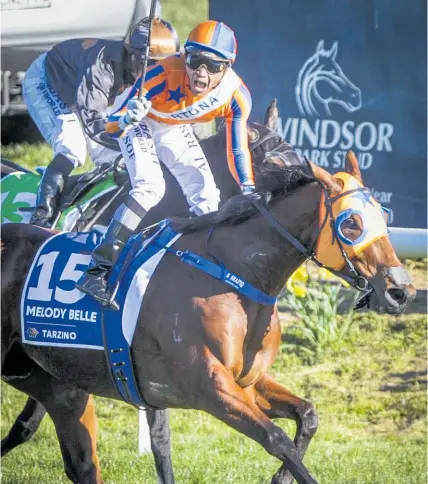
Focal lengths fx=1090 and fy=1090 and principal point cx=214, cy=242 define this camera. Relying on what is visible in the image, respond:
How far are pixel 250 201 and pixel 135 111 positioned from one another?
685 millimetres

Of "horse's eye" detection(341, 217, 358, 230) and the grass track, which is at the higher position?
"horse's eye" detection(341, 217, 358, 230)

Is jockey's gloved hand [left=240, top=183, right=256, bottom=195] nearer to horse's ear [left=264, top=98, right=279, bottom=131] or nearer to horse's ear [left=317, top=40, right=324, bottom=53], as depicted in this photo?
horse's ear [left=264, top=98, right=279, bottom=131]

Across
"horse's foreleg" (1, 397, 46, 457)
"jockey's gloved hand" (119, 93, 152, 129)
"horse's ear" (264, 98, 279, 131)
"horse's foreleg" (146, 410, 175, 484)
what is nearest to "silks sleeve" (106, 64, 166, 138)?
"jockey's gloved hand" (119, 93, 152, 129)

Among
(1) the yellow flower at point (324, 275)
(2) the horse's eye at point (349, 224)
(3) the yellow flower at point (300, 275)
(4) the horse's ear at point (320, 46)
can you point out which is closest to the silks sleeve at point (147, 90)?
(2) the horse's eye at point (349, 224)

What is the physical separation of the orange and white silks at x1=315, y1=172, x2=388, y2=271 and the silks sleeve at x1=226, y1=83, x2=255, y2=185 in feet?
3.32

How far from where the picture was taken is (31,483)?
608cm

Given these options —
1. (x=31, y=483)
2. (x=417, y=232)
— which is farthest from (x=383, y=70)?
(x=31, y=483)

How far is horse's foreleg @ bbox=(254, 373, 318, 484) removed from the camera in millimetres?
4691

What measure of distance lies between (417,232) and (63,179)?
2.52m

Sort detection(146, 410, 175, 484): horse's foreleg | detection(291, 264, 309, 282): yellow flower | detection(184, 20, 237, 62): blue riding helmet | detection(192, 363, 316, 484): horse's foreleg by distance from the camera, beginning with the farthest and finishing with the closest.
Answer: detection(291, 264, 309, 282): yellow flower, detection(146, 410, 175, 484): horse's foreleg, detection(184, 20, 237, 62): blue riding helmet, detection(192, 363, 316, 484): horse's foreleg

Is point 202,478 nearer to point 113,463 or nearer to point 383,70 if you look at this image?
point 113,463

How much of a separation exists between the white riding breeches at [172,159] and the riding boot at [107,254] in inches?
7.8

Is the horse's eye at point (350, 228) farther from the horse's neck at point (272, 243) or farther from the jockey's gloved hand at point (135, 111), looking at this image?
the jockey's gloved hand at point (135, 111)

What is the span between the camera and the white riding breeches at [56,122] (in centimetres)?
633
